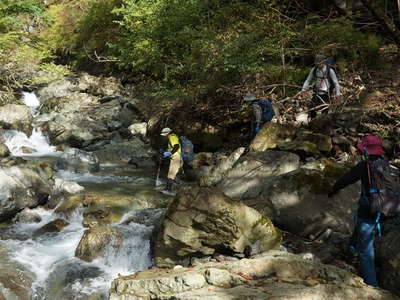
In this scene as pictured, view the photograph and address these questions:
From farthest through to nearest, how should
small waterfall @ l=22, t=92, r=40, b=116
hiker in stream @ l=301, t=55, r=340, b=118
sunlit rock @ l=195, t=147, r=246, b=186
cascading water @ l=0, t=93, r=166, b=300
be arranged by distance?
1. small waterfall @ l=22, t=92, r=40, b=116
2. sunlit rock @ l=195, t=147, r=246, b=186
3. hiker in stream @ l=301, t=55, r=340, b=118
4. cascading water @ l=0, t=93, r=166, b=300

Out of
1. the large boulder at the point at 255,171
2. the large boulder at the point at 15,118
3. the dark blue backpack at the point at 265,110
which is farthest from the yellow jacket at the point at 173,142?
the large boulder at the point at 15,118

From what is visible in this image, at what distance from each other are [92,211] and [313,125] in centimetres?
654

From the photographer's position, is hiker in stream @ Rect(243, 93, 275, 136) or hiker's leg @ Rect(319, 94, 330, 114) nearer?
hiker's leg @ Rect(319, 94, 330, 114)

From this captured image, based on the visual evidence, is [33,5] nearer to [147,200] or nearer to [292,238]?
[147,200]

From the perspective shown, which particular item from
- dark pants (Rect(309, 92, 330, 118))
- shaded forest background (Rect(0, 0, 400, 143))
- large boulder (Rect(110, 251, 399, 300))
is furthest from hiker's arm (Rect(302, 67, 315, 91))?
large boulder (Rect(110, 251, 399, 300))

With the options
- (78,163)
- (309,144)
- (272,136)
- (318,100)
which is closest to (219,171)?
(272,136)

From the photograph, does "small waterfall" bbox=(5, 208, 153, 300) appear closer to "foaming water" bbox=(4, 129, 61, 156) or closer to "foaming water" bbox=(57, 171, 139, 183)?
"foaming water" bbox=(57, 171, 139, 183)

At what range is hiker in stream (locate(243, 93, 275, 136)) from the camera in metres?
11.2

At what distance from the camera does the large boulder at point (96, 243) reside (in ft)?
23.7

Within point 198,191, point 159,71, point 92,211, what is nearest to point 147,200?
point 92,211

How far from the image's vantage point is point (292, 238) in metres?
7.04

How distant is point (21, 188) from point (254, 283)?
648 centimetres

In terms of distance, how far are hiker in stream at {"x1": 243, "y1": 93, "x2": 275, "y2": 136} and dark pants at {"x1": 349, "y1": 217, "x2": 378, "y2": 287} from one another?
248 inches

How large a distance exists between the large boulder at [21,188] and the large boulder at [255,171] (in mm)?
4323
